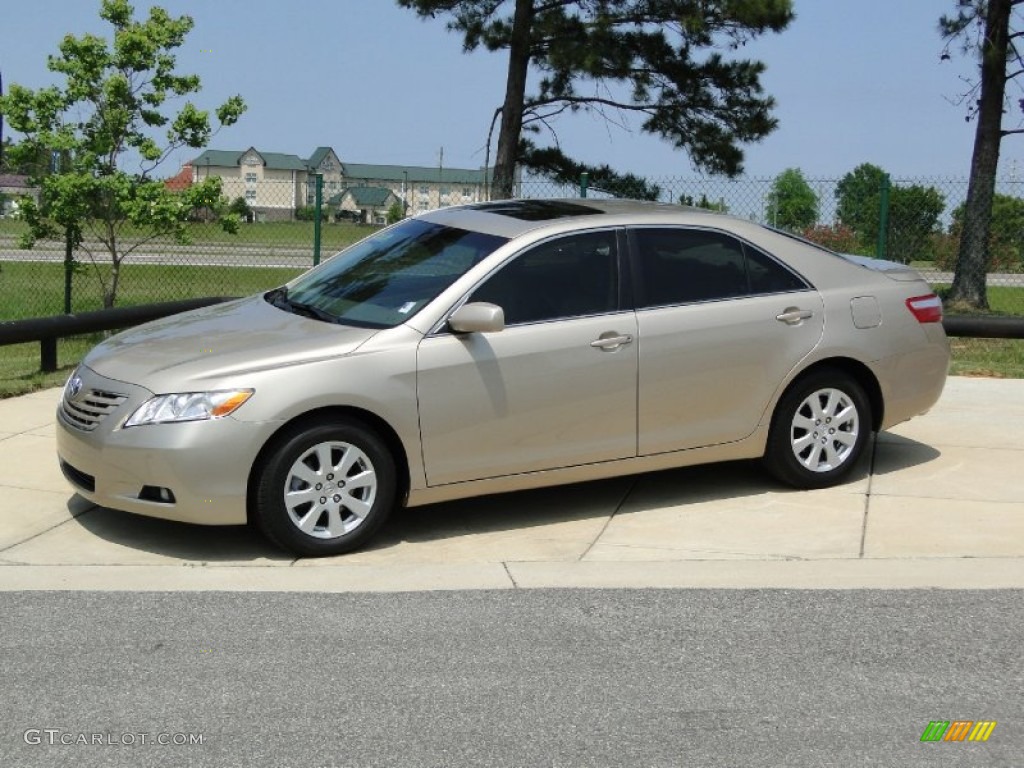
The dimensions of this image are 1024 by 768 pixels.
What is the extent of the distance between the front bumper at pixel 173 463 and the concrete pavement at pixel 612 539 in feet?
0.94

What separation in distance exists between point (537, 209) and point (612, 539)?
202 cm

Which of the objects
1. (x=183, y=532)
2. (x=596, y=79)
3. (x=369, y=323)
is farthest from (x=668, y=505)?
(x=596, y=79)

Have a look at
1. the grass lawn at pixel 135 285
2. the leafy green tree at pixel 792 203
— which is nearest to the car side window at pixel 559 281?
the leafy green tree at pixel 792 203

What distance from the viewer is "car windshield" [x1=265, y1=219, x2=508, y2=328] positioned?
678cm

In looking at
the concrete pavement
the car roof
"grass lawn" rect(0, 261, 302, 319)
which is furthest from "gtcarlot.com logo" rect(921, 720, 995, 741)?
"grass lawn" rect(0, 261, 302, 319)

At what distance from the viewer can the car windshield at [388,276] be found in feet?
22.2

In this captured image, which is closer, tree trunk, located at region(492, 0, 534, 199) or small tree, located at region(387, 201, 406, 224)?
tree trunk, located at region(492, 0, 534, 199)

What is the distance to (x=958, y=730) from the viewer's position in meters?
4.51

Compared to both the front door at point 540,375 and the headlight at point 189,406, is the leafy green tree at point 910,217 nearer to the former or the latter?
the front door at point 540,375

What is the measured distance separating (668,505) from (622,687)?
8.86 ft

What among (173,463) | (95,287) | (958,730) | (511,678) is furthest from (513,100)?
(958,730)

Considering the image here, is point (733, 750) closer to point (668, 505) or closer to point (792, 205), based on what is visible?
point (668, 505)

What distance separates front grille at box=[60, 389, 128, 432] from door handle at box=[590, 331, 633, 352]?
2.35 metres

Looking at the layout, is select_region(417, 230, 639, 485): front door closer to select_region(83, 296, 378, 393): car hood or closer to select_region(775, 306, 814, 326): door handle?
select_region(83, 296, 378, 393): car hood
